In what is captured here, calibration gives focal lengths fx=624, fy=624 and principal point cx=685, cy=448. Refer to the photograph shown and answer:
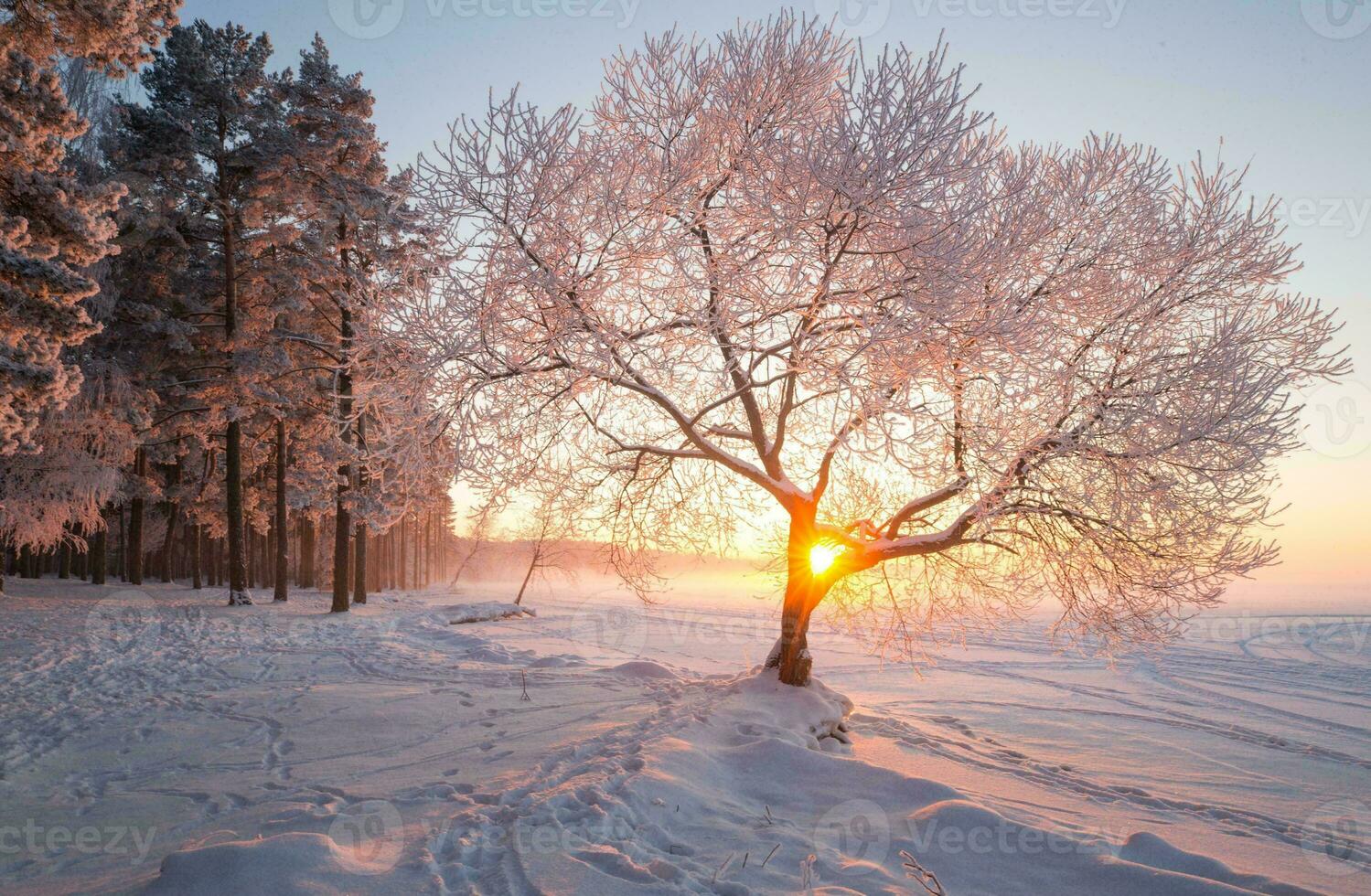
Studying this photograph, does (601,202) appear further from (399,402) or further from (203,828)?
(203,828)

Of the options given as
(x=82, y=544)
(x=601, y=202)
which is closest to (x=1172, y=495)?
(x=601, y=202)

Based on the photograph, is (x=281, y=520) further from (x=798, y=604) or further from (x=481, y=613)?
(x=798, y=604)

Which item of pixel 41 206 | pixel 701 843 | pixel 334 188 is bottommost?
pixel 701 843

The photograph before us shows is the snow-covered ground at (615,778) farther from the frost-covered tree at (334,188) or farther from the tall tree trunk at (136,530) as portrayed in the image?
the tall tree trunk at (136,530)

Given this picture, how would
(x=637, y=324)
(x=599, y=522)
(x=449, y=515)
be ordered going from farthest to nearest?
1. (x=449, y=515)
2. (x=599, y=522)
3. (x=637, y=324)

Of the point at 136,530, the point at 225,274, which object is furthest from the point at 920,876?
the point at 136,530

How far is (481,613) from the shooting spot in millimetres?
20688

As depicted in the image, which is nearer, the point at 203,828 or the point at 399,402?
the point at 203,828

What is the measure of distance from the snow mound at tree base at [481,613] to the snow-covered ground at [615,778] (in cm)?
707

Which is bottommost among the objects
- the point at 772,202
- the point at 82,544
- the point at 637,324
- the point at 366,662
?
the point at 366,662

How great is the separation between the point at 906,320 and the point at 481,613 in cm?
1871

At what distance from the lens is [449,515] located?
5638cm

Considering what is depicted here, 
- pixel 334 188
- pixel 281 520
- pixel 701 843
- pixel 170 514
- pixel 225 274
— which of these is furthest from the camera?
pixel 170 514

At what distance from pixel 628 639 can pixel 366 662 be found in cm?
851
